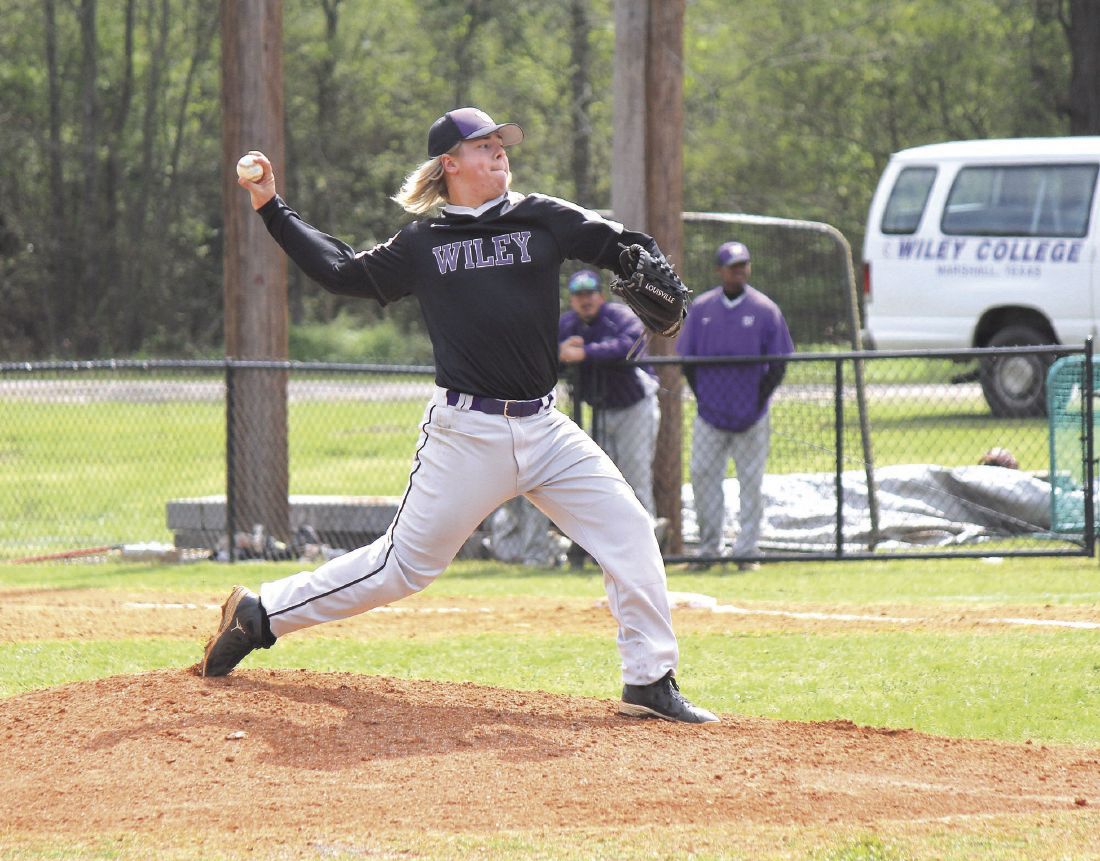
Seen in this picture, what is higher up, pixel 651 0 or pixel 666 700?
pixel 651 0

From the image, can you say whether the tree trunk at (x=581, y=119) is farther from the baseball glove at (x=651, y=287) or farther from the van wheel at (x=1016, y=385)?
the baseball glove at (x=651, y=287)

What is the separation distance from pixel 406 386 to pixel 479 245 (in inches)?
308

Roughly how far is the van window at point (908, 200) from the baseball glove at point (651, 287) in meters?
12.9

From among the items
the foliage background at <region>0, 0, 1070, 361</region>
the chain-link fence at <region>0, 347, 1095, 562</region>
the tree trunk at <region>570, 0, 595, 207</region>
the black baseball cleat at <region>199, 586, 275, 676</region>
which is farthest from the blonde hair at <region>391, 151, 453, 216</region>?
the tree trunk at <region>570, 0, 595, 207</region>

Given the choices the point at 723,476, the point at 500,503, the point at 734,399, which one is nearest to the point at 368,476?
the point at 723,476

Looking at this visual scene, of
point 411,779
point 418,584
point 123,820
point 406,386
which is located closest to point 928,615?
point 418,584

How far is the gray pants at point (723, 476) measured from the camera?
10.5 m

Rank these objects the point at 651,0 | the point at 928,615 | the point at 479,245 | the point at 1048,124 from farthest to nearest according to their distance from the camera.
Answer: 1. the point at 1048,124
2. the point at 651,0
3. the point at 928,615
4. the point at 479,245

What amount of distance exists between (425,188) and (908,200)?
1320 cm

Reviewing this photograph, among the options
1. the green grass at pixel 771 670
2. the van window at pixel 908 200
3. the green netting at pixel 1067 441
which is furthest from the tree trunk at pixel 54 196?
the green netting at pixel 1067 441

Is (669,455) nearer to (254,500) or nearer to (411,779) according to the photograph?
(254,500)

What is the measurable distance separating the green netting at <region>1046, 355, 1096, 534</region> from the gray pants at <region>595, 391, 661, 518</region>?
9.07 ft

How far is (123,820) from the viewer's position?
417 cm

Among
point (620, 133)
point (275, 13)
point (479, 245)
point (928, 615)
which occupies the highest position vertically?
point (275, 13)
